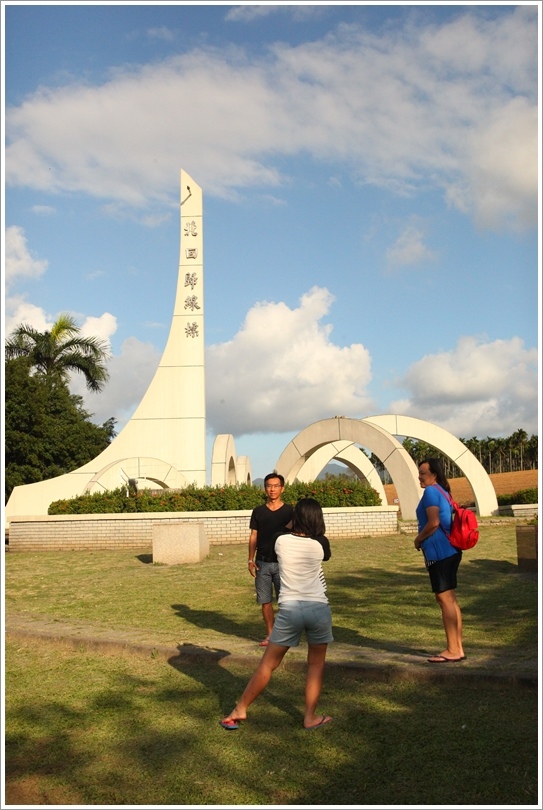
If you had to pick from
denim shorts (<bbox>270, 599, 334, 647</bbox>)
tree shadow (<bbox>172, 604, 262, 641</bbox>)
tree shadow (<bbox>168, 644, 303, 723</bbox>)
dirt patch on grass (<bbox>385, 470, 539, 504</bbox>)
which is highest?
denim shorts (<bbox>270, 599, 334, 647</bbox>)

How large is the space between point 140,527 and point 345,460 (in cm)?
1096

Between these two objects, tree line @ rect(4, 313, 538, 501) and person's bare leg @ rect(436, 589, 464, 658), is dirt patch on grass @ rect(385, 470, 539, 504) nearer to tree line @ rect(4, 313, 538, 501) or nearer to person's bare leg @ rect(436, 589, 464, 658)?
tree line @ rect(4, 313, 538, 501)

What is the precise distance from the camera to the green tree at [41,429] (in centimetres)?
3228

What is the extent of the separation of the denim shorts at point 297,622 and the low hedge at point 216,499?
46.8 feet

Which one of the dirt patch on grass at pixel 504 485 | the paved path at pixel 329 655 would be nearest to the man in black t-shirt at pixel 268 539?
the paved path at pixel 329 655

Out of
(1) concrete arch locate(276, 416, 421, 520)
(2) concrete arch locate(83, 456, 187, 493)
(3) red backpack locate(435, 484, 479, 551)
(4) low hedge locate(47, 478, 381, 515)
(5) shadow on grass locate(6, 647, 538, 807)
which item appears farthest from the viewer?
(2) concrete arch locate(83, 456, 187, 493)

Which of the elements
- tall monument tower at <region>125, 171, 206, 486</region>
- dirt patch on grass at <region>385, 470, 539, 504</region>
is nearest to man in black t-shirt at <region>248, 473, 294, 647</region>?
tall monument tower at <region>125, 171, 206, 486</region>

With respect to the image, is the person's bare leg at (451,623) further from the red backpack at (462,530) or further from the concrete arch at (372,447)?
the concrete arch at (372,447)

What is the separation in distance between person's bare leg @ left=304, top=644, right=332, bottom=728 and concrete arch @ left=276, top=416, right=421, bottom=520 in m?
15.1

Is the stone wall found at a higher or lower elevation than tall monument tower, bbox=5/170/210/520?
lower

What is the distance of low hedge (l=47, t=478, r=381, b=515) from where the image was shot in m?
19.3

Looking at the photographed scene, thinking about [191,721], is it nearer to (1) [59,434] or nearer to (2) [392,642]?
(2) [392,642]

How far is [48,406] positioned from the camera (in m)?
36.8

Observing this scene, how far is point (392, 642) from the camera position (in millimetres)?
7219
